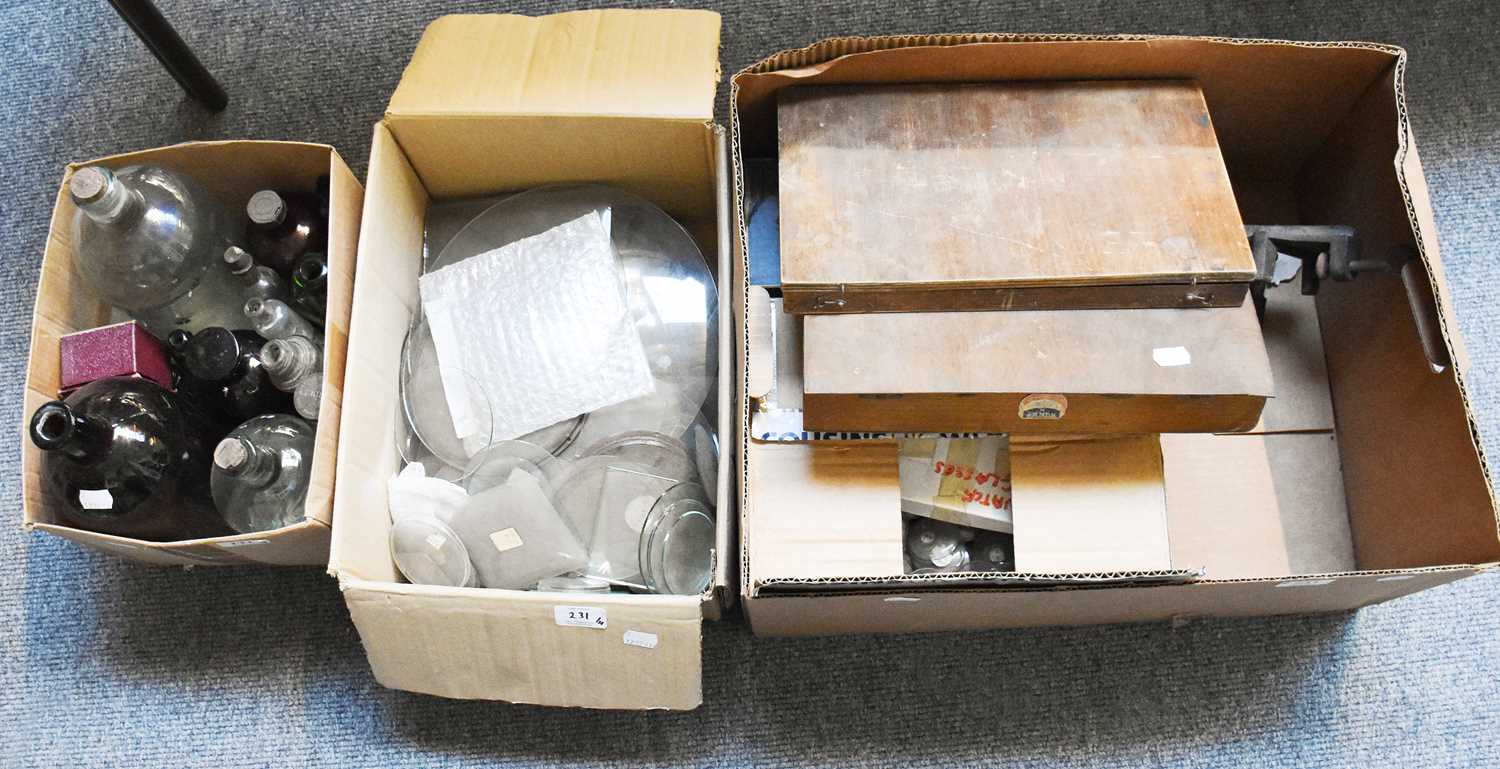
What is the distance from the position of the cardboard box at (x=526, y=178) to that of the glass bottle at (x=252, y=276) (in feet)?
0.39

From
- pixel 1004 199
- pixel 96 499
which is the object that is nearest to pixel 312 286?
pixel 96 499

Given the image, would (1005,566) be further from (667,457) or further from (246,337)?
(246,337)

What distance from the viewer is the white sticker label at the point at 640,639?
94 cm

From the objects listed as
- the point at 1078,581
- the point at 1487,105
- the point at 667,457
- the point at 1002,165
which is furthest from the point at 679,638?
the point at 1487,105

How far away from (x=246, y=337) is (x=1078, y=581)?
2.74 ft

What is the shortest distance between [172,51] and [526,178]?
0.49m

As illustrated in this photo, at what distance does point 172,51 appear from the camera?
1.28 meters

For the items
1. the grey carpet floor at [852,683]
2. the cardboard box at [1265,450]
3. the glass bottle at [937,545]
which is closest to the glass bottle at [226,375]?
the grey carpet floor at [852,683]

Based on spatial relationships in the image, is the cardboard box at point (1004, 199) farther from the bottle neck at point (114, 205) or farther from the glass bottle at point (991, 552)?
the bottle neck at point (114, 205)

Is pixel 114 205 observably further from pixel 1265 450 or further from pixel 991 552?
pixel 1265 450

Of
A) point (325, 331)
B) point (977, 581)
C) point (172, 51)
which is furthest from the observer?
point (172, 51)

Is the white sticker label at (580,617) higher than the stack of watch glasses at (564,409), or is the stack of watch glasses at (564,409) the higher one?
the stack of watch glasses at (564,409)

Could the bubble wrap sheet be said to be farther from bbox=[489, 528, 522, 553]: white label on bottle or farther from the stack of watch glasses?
bbox=[489, 528, 522, 553]: white label on bottle

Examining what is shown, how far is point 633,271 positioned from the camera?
1172mm
